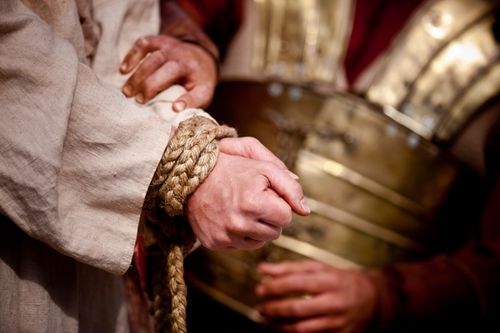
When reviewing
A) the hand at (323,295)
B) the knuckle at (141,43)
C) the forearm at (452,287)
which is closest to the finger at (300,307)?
the hand at (323,295)

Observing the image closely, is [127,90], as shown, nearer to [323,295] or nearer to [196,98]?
[196,98]

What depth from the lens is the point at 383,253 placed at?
115 centimetres

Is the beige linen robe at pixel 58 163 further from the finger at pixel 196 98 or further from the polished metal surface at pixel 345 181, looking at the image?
the polished metal surface at pixel 345 181

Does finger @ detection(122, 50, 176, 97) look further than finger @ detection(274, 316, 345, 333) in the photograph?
No

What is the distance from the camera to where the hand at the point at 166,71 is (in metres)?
0.59

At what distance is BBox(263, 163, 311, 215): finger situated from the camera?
0.44m

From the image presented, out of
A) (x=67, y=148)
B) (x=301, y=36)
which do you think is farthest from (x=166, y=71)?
(x=301, y=36)

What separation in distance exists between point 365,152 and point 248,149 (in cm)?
69

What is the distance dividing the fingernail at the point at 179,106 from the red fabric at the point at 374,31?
0.83m

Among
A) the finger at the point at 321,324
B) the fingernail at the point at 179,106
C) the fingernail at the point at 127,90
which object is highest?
the fingernail at the point at 179,106

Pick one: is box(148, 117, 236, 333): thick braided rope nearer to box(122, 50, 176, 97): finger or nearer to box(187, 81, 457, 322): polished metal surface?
box(122, 50, 176, 97): finger

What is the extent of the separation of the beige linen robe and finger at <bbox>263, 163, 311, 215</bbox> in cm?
10

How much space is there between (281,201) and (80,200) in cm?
19

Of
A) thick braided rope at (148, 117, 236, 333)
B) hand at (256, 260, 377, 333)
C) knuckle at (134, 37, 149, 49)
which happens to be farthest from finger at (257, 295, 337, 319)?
knuckle at (134, 37, 149, 49)
